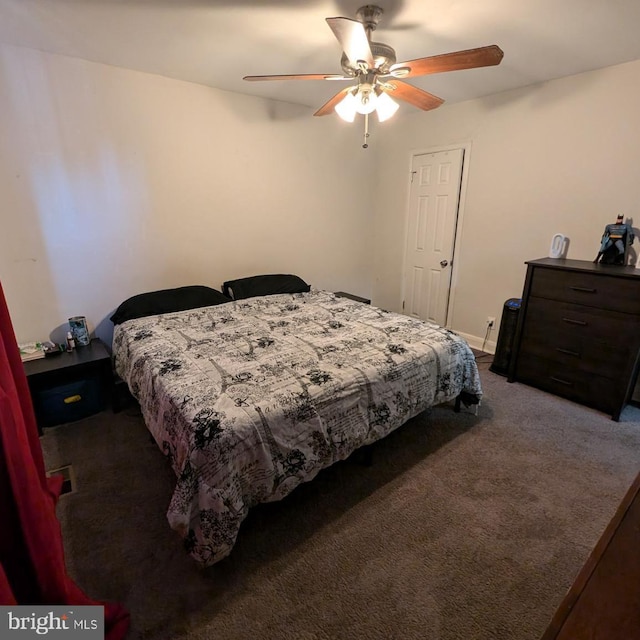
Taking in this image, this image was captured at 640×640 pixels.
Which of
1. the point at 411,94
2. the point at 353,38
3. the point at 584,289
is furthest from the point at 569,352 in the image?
the point at 353,38

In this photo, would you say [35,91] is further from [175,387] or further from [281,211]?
[175,387]

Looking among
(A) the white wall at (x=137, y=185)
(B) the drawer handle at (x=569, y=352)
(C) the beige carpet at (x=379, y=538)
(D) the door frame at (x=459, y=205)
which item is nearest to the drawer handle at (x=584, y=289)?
(B) the drawer handle at (x=569, y=352)

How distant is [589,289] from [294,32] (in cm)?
260

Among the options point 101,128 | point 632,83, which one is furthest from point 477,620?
point 101,128

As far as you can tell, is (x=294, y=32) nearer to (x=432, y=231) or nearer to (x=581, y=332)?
(x=432, y=231)

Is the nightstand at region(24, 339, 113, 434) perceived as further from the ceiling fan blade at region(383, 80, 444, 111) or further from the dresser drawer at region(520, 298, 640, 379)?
the dresser drawer at region(520, 298, 640, 379)

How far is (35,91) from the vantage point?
7.94 feet

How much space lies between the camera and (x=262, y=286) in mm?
3529

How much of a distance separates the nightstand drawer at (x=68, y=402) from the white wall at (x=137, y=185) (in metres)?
0.59

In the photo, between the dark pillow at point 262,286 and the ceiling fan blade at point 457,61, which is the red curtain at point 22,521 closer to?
the ceiling fan blade at point 457,61

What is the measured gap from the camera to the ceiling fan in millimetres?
1613

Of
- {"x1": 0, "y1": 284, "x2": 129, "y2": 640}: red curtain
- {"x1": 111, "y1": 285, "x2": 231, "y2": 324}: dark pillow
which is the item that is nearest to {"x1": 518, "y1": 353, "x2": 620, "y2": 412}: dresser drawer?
{"x1": 111, "y1": 285, "x2": 231, "y2": 324}: dark pillow

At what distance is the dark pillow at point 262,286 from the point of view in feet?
11.3

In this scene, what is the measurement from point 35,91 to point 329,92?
7.42 ft
